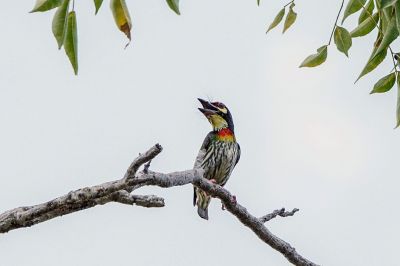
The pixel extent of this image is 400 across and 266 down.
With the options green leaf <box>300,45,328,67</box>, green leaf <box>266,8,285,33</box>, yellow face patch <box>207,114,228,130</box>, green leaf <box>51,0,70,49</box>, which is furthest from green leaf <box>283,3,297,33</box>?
yellow face patch <box>207,114,228,130</box>

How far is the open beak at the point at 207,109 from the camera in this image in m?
8.30

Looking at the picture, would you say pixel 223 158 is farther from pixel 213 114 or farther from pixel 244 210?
pixel 244 210

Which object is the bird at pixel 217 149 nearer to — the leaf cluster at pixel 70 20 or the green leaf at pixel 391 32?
the green leaf at pixel 391 32

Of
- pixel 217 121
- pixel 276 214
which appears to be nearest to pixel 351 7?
pixel 276 214

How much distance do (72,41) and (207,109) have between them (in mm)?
6108

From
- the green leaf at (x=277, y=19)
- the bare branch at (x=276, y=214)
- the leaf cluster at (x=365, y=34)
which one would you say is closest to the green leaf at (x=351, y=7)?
the leaf cluster at (x=365, y=34)

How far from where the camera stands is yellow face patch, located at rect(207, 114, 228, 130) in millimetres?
8484

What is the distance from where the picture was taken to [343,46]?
301cm

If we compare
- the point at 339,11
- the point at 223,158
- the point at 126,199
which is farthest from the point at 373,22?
the point at 223,158

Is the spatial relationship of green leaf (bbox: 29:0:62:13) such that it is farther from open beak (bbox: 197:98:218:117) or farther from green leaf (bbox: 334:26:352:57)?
open beak (bbox: 197:98:218:117)

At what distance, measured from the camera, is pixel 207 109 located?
8.37 m

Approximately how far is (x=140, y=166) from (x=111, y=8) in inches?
30.4

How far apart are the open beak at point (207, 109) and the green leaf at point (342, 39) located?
206 inches

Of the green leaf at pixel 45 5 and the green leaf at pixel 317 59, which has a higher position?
the green leaf at pixel 45 5
